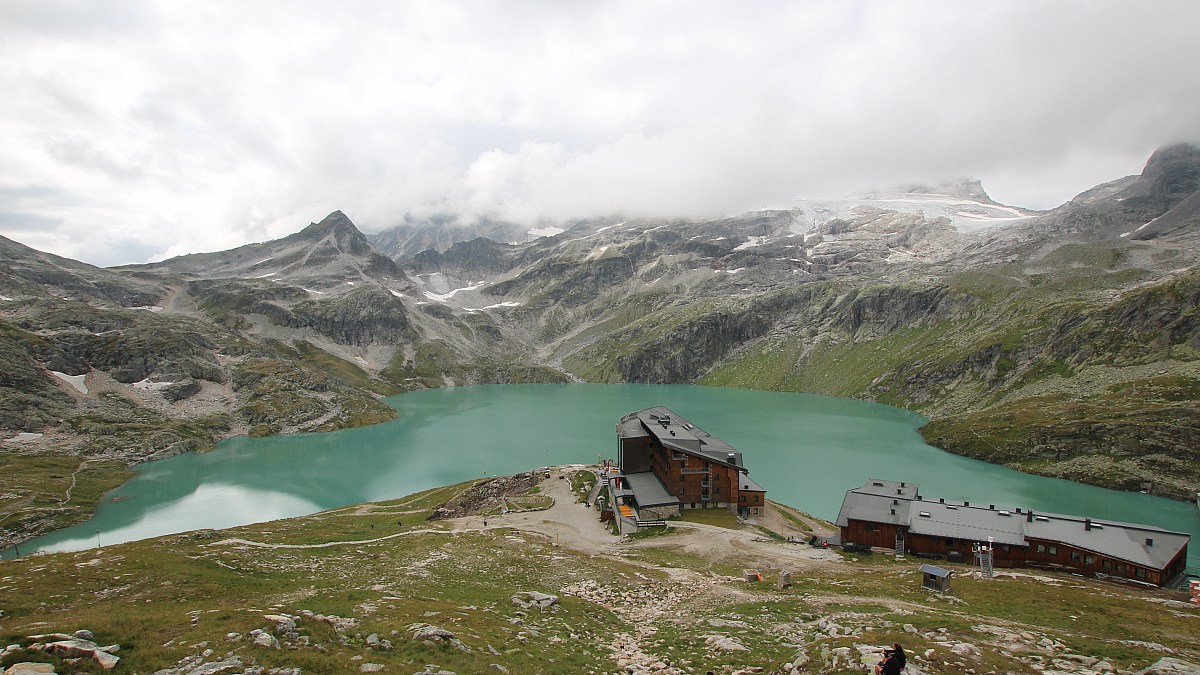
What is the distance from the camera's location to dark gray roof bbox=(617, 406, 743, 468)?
197 feet

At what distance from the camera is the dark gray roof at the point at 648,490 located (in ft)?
192

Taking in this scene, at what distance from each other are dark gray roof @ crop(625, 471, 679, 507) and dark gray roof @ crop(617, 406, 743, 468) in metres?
5.41

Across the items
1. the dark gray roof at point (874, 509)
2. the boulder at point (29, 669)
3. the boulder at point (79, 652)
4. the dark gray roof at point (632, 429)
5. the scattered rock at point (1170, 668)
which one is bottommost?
the dark gray roof at point (874, 509)

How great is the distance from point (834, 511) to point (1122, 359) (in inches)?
4195

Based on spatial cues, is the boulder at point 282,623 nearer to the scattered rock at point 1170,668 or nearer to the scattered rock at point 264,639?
the scattered rock at point 264,639

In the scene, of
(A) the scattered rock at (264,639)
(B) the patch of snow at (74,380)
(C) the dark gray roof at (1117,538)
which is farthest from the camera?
(B) the patch of snow at (74,380)

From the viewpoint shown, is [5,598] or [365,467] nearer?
[5,598]

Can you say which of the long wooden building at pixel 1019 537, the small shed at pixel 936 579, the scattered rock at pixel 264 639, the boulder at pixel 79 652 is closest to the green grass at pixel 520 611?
the scattered rock at pixel 264 639

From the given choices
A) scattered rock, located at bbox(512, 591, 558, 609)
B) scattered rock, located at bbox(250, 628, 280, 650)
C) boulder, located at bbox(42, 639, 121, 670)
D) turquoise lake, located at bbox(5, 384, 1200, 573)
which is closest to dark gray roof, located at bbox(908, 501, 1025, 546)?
turquoise lake, located at bbox(5, 384, 1200, 573)

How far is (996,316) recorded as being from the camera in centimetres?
18700

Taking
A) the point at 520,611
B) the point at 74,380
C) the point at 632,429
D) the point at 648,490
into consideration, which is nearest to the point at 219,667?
the point at 520,611

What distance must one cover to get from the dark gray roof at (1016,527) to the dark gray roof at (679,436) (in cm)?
1352

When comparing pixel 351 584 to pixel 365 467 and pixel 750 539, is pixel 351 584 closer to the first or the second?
pixel 750 539

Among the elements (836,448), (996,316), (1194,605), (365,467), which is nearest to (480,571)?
(1194,605)
